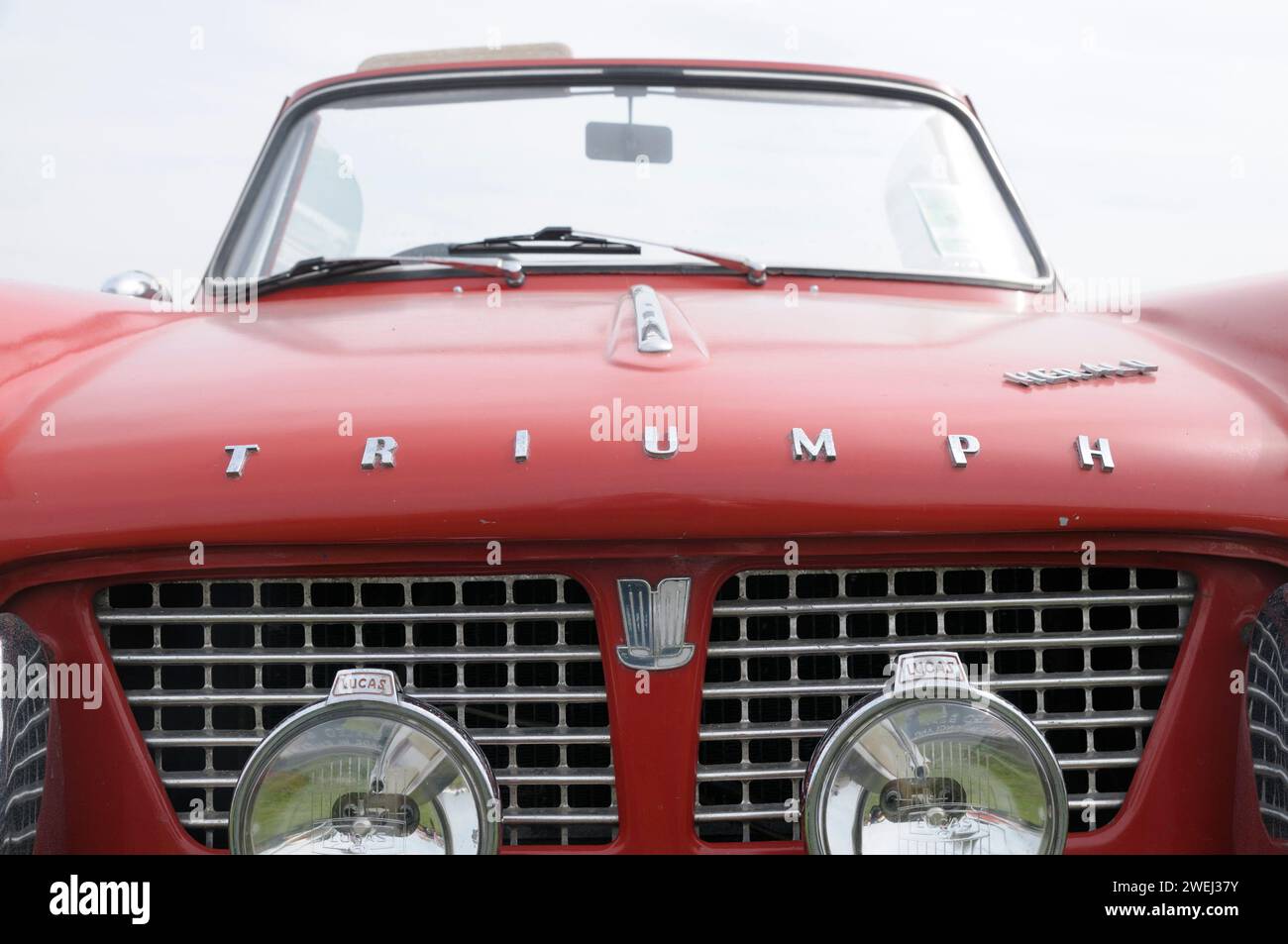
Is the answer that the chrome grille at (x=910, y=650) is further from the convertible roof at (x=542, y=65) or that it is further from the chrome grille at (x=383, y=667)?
the convertible roof at (x=542, y=65)

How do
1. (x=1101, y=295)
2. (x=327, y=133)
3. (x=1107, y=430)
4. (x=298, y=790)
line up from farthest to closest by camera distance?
(x=327, y=133), (x=1101, y=295), (x=1107, y=430), (x=298, y=790)

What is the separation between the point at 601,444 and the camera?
1368mm

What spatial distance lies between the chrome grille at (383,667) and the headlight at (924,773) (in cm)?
27

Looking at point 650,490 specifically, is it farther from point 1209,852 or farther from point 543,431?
point 1209,852

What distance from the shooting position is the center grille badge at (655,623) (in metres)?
1.40

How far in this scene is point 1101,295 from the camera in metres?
2.38

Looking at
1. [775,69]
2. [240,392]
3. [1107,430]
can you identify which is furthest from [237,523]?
[775,69]

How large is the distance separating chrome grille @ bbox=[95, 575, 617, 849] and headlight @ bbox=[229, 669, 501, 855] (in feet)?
0.45

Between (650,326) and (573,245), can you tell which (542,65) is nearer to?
(573,245)

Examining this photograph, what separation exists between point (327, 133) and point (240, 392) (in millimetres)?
1398

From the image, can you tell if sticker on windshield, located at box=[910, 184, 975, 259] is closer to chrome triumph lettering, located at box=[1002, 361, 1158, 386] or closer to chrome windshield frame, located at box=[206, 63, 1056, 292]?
chrome windshield frame, located at box=[206, 63, 1056, 292]

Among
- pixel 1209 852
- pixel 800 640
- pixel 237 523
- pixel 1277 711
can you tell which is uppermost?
pixel 237 523

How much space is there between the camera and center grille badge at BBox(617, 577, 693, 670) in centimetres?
140

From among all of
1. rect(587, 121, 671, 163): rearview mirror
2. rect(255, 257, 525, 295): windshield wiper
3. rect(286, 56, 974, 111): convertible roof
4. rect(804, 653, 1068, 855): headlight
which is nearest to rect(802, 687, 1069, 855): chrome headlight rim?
rect(804, 653, 1068, 855): headlight
